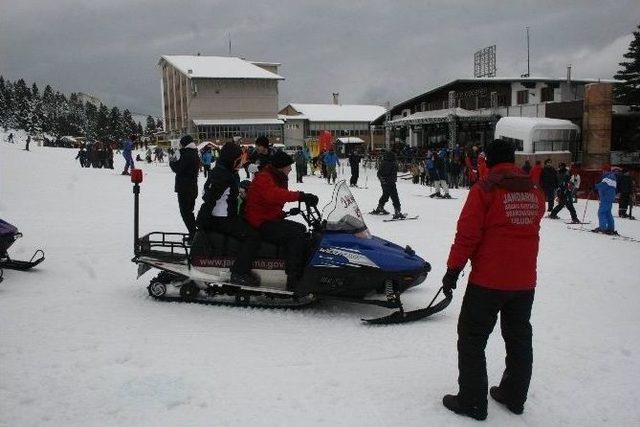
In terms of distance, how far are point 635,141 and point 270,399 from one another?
103 ft

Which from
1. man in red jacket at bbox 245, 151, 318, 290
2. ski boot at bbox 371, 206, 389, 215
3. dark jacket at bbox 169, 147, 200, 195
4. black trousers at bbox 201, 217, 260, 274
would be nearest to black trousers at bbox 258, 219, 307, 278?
man in red jacket at bbox 245, 151, 318, 290

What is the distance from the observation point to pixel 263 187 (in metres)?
5.42

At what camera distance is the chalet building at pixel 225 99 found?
55.6 m

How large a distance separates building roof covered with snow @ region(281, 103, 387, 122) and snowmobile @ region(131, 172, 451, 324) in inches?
2737

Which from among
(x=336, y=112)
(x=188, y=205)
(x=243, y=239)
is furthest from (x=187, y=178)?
(x=336, y=112)

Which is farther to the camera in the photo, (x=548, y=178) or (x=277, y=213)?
(x=548, y=178)

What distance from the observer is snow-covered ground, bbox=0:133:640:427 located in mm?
3527

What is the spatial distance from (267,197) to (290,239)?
49 centimetres

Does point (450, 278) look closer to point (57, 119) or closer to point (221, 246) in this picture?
point (221, 246)

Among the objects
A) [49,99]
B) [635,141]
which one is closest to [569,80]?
[635,141]

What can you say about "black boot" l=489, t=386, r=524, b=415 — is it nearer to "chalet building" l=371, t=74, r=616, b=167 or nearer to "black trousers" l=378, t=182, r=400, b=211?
"black trousers" l=378, t=182, r=400, b=211

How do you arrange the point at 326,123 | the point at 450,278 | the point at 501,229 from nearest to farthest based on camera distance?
the point at 501,229
the point at 450,278
the point at 326,123

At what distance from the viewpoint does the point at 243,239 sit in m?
5.61

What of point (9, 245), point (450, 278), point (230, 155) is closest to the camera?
point (450, 278)
